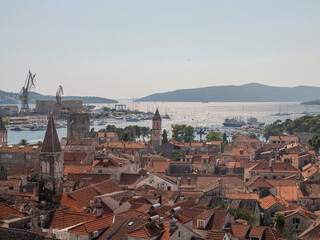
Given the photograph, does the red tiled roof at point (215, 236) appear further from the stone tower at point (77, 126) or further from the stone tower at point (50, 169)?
the stone tower at point (77, 126)

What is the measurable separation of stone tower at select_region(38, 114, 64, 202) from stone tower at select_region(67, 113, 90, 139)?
46715mm

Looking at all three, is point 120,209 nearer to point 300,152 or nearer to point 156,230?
point 156,230

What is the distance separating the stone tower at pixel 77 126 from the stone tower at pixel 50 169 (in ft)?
153

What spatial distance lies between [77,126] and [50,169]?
47.7 meters

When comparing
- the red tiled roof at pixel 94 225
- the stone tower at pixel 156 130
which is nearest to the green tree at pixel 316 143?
the stone tower at pixel 156 130

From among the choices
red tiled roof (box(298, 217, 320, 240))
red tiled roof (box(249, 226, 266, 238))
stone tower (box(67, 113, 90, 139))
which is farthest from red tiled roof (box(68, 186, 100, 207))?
stone tower (box(67, 113, 90, 139))

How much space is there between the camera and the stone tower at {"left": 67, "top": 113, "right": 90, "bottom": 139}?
71562 mm

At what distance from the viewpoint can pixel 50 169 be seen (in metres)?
24.8

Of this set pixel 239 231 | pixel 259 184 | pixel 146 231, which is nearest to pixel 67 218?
pixel 146 231

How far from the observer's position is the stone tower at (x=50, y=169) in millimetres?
24531

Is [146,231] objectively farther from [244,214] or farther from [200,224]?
[244,214]

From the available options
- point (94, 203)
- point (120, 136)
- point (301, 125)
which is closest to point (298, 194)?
point (94, 203)

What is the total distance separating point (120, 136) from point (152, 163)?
39387 millimetres

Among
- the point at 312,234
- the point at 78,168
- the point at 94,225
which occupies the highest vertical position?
the point at 94,225
